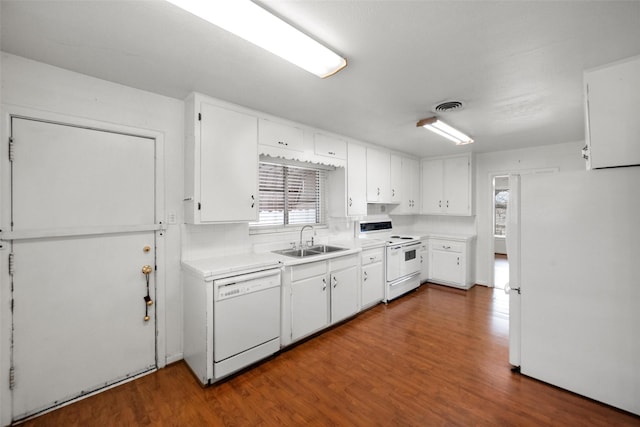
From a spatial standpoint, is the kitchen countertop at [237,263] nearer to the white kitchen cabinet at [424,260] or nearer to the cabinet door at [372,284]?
the cabinet door at [372,284]

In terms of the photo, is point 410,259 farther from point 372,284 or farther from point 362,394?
point 362,394

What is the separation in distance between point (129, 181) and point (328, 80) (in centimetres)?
192

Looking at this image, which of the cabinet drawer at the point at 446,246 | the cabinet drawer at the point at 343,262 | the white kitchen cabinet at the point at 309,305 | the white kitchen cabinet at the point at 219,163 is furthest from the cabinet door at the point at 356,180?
the cabinet drawer at the point at 446,246

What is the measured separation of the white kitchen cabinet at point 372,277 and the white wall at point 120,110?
2284mm

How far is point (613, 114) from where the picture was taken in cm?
183

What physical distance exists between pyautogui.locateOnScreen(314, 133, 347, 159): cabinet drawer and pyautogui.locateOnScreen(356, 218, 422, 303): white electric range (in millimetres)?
1338

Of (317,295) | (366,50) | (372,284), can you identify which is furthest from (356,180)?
(366,50)

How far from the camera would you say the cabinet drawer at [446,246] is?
15.5 feet

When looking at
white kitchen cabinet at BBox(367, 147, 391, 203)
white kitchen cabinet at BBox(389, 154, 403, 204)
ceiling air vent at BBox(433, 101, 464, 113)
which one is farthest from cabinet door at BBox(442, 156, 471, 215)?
ceiling air vent at BBox(433, 101, 464, 113)

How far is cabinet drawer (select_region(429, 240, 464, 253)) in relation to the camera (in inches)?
186

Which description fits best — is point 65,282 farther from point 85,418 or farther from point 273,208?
point 273,208

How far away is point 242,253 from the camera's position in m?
2.96

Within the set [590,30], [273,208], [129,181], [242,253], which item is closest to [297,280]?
[242,253]

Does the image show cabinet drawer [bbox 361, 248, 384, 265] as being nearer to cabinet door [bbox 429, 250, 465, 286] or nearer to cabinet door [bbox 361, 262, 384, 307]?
cabinet door [bbox 361, 262, 384, 307]
